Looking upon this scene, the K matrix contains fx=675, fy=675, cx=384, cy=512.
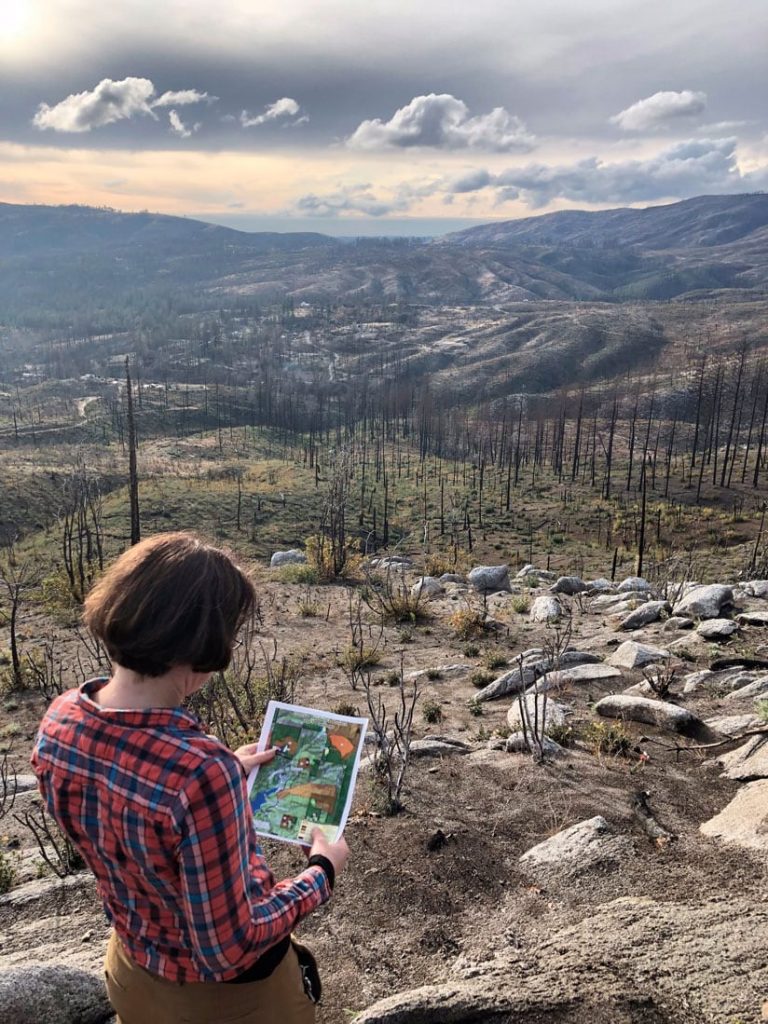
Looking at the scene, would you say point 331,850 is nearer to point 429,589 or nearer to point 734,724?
point 734,724

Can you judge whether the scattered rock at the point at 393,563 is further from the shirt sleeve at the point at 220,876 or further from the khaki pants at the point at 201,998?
the shirt sleeve at the point at 220,876

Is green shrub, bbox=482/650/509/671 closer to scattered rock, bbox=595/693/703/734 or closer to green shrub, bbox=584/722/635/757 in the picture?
scattered rock, bbox=595/693/703/734

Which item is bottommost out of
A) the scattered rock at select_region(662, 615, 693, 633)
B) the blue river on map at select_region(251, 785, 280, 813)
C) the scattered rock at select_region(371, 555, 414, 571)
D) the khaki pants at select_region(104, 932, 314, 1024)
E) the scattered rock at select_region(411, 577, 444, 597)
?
the scattered rock at select_region(371, 555, 414, 571)

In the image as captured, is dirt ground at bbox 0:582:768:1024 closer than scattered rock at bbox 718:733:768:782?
Yes

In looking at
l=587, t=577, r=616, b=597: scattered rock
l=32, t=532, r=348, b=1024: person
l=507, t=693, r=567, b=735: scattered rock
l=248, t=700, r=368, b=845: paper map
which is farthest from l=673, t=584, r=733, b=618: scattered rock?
l=32, t=532, r=348, b=1024: person

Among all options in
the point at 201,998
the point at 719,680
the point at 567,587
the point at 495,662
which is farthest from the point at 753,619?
the point at 201,998

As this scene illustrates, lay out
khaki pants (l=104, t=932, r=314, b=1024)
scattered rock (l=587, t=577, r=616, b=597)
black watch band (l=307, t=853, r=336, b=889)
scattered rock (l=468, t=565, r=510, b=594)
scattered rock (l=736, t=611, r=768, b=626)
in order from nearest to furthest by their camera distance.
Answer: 1. khaki pants (l=104, t=932, r=314, b=1024)
2. black watch band (l=307, t=853, r=336, b=889)
3. scattered rock (l=736, t=611, r=768, b=626)
4. scattered rock (l=587, t=577, r=616, b=597)
5. scattered rock (l=468, t=565, r=510, b=594)
